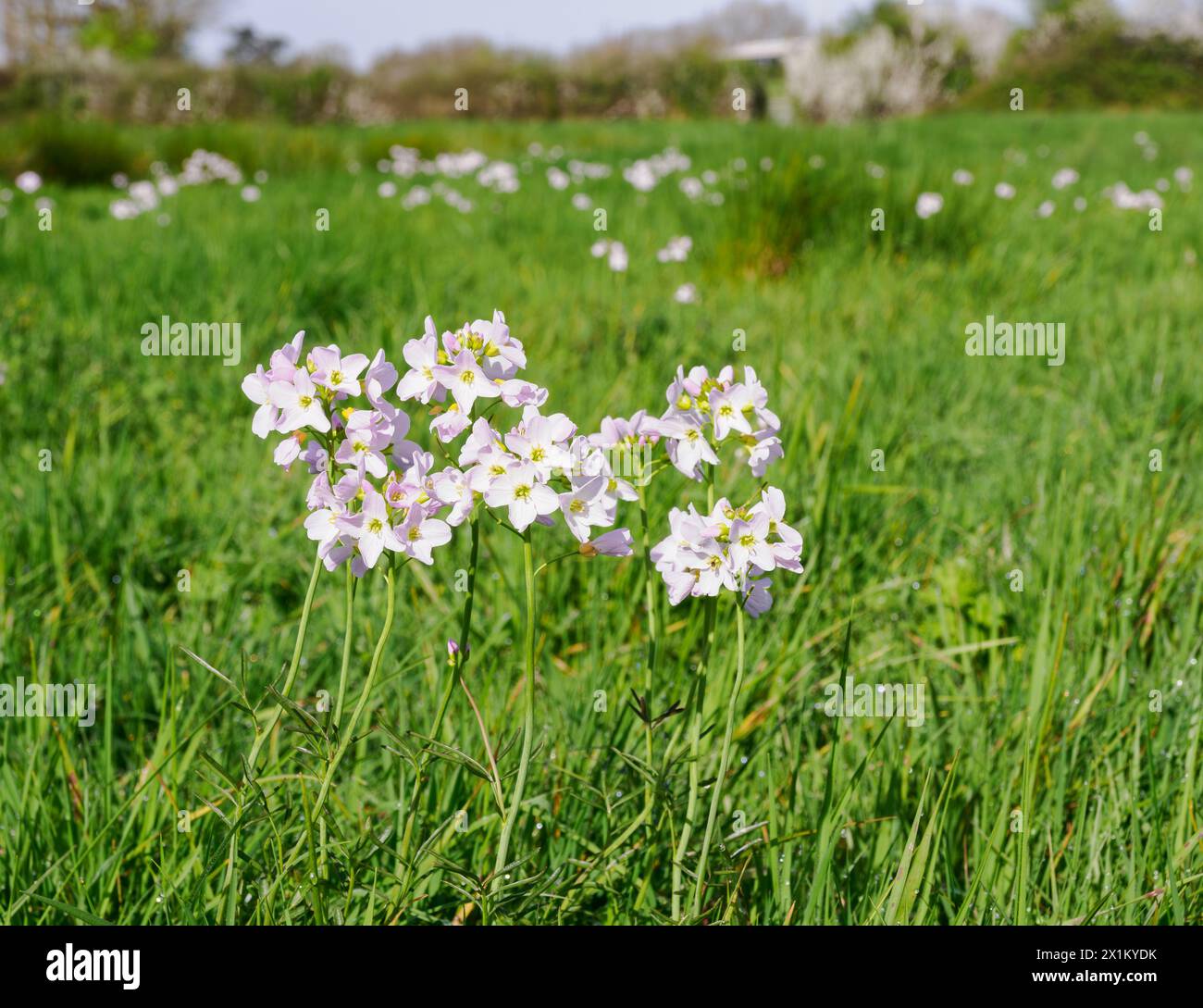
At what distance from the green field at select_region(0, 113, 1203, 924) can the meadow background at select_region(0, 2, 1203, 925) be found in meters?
0.01

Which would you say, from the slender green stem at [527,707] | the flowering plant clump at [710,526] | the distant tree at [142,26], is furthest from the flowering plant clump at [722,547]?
the distant tree at [142,26]

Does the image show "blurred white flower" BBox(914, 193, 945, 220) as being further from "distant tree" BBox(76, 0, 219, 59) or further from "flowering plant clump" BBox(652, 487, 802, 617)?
"distant tree" BBox(76, 0, 219, 59)

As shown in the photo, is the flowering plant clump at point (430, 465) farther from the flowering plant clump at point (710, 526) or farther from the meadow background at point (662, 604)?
the meadow background at point (662, 604)

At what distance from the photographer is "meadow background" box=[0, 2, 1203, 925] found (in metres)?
1.35

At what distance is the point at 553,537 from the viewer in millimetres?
2436

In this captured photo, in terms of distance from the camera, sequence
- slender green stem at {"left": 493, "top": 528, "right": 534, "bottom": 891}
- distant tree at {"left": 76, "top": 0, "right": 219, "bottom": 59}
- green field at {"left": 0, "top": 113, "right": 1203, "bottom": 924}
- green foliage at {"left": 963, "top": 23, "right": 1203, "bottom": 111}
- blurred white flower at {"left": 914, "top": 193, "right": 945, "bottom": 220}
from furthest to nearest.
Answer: green foliage at {"left": 963, "top": 23, "right": 1203, "bottom": 111}, distant tree at {"left": 76, "top": 0, "right": 219, "bottom": 59}, blurred white flower at {"left": 914, "top": 193, "right": 945, "bottom": 220}, green field at {"left": 0, "top": 113, "right": 1203, "bottom": 924}, slender green stem at {"left": 493, "top": 528, "right": 534, "bottom": 891}

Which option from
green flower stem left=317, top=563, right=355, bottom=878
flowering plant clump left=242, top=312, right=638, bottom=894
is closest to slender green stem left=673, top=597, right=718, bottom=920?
flowering plant clump left=242, top=312, right=638, bottom=894

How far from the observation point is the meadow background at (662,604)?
53.0 inches

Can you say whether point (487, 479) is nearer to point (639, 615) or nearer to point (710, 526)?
point (710, 526)

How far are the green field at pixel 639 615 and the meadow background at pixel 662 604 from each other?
1 cm

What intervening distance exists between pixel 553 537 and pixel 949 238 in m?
3.73

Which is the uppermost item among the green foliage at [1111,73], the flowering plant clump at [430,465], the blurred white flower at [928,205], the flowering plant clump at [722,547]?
the green foliage at [1111,73]
